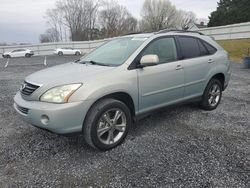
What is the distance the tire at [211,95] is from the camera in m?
5.02

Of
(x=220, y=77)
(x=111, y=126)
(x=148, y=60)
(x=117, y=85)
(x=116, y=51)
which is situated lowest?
(x=111, y=126)

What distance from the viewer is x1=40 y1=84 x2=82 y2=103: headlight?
→ 3.00 metres

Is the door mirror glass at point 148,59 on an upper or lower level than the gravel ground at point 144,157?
upper

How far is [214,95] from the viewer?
5270mm

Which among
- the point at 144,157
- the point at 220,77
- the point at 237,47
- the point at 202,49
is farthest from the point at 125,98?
the point at 237,47

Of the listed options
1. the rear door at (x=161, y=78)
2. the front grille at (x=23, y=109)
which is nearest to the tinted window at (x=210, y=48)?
the rear door at (x=161, y=78)

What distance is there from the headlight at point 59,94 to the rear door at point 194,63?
2.26 meters

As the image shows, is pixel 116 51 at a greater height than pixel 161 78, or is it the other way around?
pixel 116 51

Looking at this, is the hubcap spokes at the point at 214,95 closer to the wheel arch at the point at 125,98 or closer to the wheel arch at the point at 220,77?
the wheel arch at the point at 220,77

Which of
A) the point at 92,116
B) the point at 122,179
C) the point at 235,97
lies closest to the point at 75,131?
the point at 92,116

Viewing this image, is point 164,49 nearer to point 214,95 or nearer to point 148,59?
Answer: point 148,59

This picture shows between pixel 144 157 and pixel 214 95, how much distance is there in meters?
2.80

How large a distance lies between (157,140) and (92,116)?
4.03ft

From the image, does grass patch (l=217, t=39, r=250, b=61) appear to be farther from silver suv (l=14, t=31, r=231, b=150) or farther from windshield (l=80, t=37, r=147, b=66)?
windshield (l=80, t=37, r=147, b=66)
